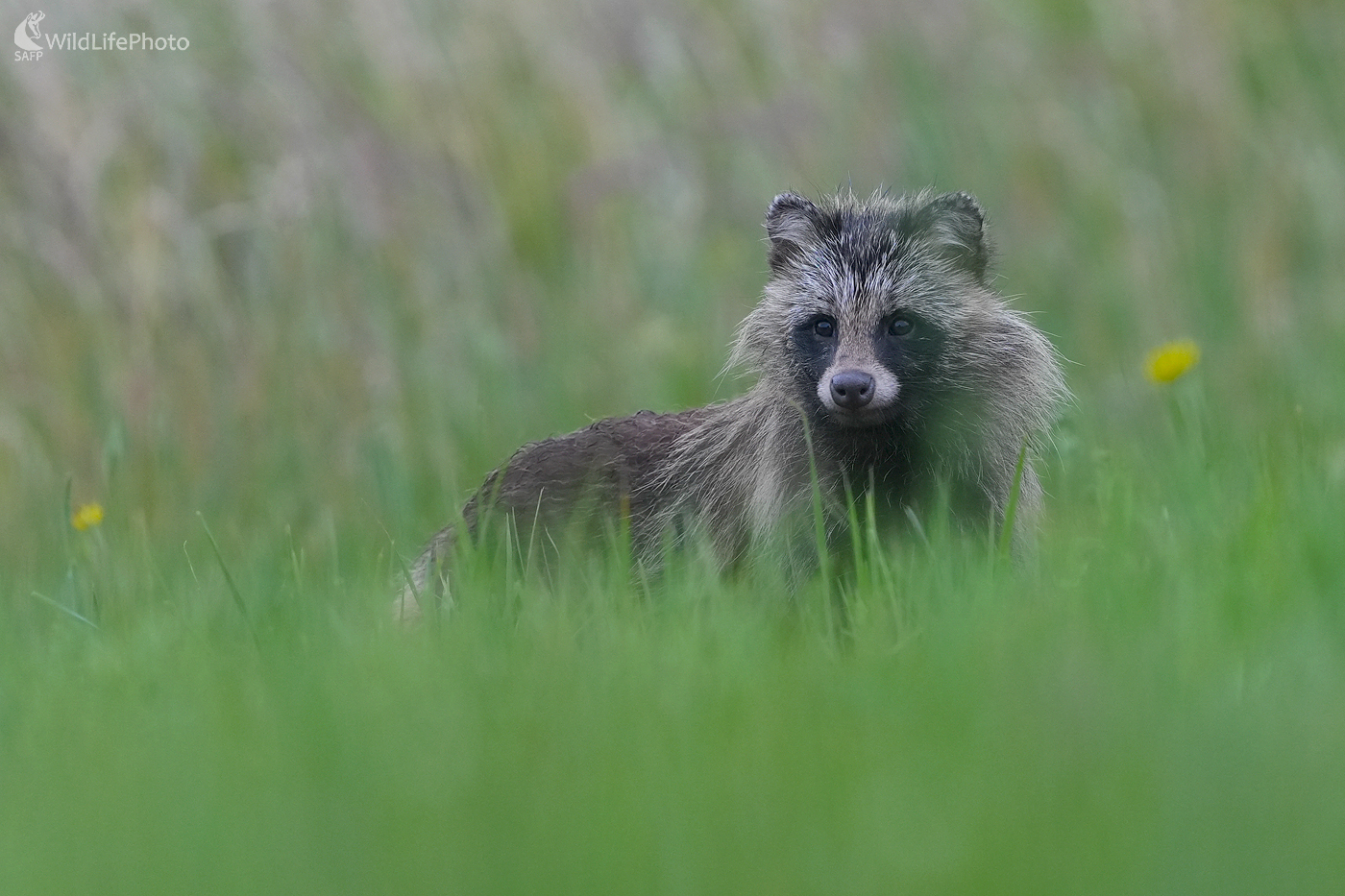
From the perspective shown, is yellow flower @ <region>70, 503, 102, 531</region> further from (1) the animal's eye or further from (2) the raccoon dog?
(1) the animal's eye

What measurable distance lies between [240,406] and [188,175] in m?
1.19

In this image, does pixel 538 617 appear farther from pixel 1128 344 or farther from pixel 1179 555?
pixel 1128 344

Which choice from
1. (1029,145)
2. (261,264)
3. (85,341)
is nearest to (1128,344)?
(1029,145)

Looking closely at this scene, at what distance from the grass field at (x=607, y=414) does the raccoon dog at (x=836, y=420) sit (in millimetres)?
373

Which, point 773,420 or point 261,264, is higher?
point 261,264

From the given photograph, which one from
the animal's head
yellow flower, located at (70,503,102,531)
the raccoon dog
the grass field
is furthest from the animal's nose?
yellow flower, located at (70,503,102,531)

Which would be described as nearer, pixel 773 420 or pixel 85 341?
pixel 773 420

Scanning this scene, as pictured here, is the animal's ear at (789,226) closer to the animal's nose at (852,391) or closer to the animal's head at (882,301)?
the animal's head at (882,301)

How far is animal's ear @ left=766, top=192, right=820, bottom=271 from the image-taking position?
Result: 20.6 feet

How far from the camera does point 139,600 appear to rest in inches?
198

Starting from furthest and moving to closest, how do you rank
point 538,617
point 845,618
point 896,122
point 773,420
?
point 896,122, point 773,420, point 845,618, point 538,617

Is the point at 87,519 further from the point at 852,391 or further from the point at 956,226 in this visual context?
the point at 956,226

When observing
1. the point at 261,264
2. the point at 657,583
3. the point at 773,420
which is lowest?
the point at 657,583

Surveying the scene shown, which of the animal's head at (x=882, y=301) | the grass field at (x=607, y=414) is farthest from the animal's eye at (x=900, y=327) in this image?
the grass field at (x=607, y=414)
